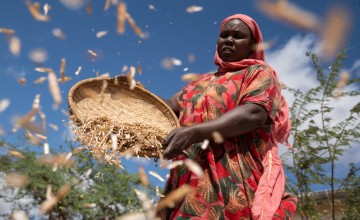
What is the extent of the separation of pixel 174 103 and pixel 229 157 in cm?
70

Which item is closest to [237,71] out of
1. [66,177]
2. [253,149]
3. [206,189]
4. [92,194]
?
[253,149]

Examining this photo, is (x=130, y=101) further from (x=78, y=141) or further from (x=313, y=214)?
(x=313, y=214)

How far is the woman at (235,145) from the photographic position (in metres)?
2.05

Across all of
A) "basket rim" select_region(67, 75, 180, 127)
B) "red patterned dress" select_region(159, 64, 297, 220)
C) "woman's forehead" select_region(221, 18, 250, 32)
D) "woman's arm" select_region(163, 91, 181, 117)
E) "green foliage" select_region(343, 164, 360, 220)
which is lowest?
"green foliage" select_region(343, 164, 360, 220)

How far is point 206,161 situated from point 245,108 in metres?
0.31

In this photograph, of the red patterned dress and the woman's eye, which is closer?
the red patterned dress

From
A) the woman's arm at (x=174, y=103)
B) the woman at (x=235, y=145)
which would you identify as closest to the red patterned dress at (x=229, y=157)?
the woman at (x=235, y=145)

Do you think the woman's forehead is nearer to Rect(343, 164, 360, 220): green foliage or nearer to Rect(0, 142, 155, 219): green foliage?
Rect(343, 164, 360, 220): green foliage

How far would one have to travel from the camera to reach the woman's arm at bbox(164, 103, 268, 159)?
2018 mm

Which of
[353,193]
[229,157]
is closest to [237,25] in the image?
[229,157]

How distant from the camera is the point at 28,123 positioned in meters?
2.22

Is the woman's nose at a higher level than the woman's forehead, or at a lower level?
lower

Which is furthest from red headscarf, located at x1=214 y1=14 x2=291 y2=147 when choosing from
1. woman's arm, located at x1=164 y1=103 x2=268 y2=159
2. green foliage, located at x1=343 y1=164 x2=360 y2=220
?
green foliage, located at x1=343 y1=164 x2=360 y2=220

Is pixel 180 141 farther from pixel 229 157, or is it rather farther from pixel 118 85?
pixel 118 85
